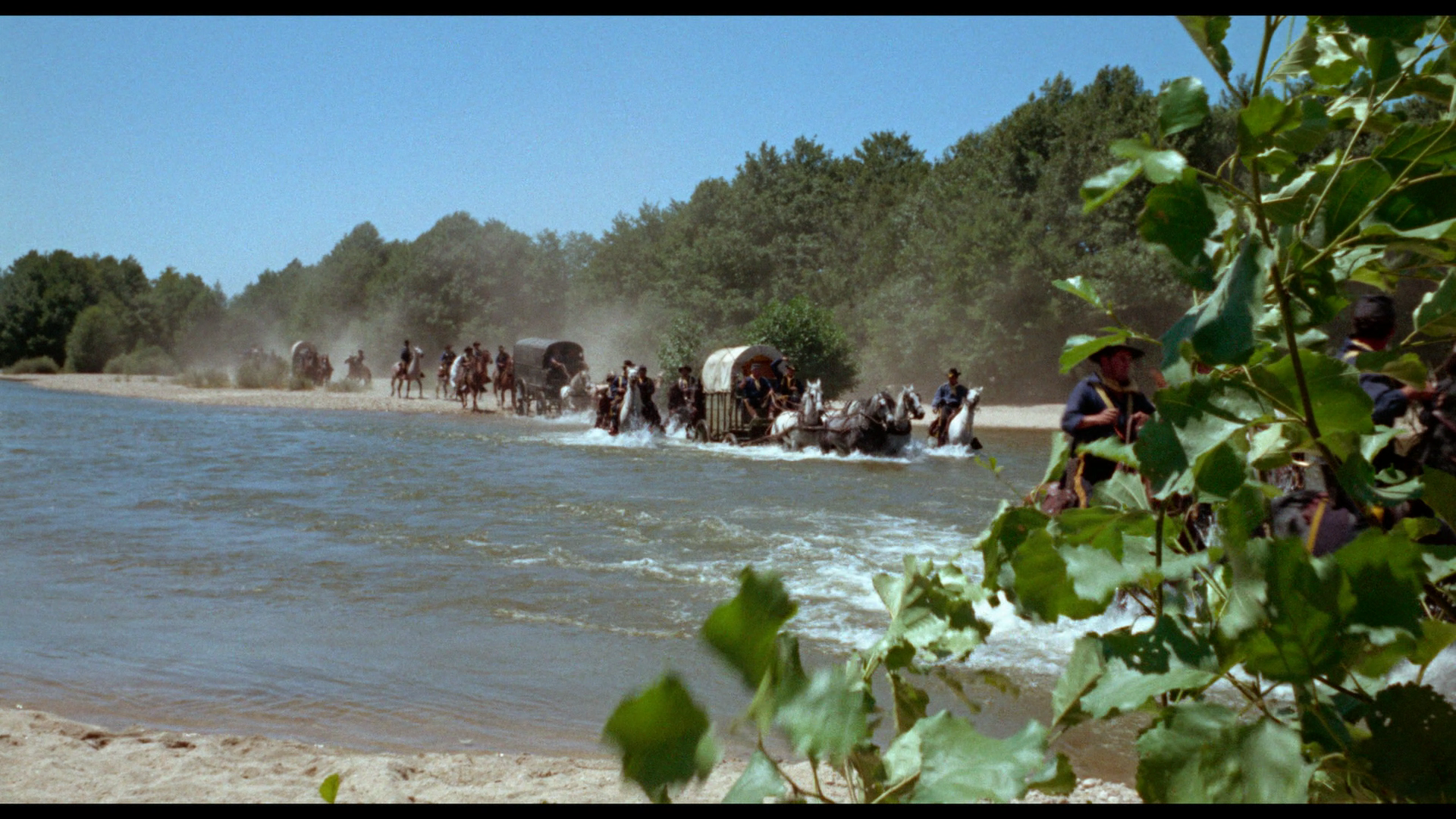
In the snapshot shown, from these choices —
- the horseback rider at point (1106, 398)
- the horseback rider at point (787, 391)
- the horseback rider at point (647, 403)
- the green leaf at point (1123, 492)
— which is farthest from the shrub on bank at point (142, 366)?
the green leaf at point (1123, 492)

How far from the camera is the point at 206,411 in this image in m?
35.8

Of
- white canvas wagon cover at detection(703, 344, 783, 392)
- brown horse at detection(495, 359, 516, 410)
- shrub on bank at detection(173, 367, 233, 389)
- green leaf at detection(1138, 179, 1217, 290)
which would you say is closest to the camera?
green leaf at detection(1138, 179, 1217, 290)

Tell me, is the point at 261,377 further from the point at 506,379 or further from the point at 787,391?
the point at 787,391

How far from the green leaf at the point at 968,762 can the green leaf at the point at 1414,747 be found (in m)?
0.30

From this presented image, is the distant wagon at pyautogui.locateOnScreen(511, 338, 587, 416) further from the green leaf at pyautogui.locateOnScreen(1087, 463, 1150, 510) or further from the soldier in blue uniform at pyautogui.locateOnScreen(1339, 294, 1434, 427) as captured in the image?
the green leaf at pyautogui.locateOnScreen(1087, 463, 1150, 510)

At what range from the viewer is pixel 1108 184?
94 cm

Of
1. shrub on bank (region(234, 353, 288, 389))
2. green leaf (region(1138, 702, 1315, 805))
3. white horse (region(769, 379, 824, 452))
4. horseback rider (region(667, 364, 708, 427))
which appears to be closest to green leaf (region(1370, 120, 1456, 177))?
green leaf (region(1138, 702, 1315, 805))

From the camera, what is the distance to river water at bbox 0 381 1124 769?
5840 millimetres

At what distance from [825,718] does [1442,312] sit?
80 cm

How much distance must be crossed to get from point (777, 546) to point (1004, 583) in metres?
9.73

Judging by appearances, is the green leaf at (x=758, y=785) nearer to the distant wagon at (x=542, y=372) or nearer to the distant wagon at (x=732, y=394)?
the distant wagon at (x=732, y=394)

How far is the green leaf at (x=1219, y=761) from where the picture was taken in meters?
0.87

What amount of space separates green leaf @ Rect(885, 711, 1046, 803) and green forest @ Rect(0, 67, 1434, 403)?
40 centimetres

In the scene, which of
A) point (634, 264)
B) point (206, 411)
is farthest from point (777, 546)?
point (634, 264)
